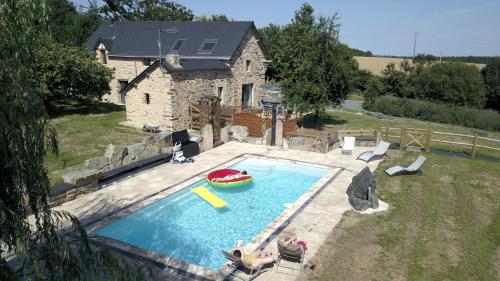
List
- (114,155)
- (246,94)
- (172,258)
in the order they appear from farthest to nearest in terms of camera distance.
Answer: (246,94) → (114,155) → (172,258)

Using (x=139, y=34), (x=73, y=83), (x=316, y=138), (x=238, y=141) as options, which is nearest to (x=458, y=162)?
(x=316, y=138)

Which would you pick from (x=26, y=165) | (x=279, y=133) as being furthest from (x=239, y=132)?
(x=26, y=165)

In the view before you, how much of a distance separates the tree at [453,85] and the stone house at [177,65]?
24608 millimetres

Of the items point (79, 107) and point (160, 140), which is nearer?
point (160, 140)

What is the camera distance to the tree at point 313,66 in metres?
22.8

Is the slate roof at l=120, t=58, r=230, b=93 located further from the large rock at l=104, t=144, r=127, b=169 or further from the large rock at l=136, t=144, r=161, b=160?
the large rock at l=104, t=144, r=127, b=169

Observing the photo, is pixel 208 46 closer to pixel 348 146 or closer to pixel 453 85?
pixel 348 146

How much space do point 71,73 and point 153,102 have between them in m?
7.76

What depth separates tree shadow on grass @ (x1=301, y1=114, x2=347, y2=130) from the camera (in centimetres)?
2722

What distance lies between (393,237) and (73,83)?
2518cm

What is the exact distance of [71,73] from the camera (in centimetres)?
2695

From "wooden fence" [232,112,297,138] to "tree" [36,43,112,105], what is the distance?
12429 mm

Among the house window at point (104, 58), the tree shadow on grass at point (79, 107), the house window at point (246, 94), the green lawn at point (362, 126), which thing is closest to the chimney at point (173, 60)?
the house window at point (246, 94)

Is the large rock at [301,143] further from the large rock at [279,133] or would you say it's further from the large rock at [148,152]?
the large rock at [148,152]
